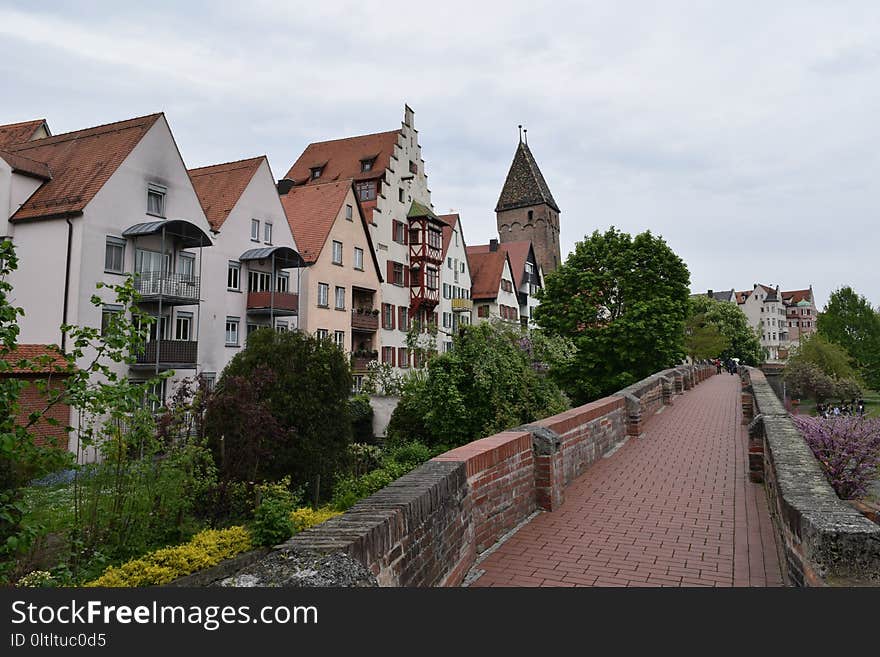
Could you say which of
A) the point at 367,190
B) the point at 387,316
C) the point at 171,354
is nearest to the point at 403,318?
the point at 387,316

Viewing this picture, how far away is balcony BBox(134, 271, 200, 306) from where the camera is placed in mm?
22359

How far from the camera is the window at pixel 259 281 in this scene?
93.2ft

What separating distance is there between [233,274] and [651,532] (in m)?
24.3

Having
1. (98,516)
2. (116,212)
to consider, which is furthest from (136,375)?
(98,516)

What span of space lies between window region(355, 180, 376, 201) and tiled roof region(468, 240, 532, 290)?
2060 centimetres

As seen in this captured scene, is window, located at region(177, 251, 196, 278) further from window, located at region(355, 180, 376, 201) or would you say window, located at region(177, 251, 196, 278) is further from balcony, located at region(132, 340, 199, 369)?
window, located at region(355, 180, 376, 201)

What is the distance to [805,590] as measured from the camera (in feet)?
10.7

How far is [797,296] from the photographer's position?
13638 centimetres

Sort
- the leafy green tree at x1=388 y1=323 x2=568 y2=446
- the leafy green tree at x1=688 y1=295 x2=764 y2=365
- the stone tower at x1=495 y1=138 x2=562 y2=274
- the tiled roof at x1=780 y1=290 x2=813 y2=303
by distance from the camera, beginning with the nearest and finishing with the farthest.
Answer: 1. the leafy green tree at x1=388 y1=323 x2=568 y2=446
2. the leafy green tree at x1=688 y1=295 x2=764 y2=365
3. the stone tower at x1=495 y1=138 x2=562 y2=274
4. the tiled roof at x1=780 y1=290 x2=813 y2=303

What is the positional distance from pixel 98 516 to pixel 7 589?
586 cm

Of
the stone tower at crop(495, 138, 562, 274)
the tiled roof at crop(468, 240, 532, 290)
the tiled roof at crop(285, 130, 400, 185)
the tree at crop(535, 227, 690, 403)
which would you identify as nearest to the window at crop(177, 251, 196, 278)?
the tiled roof at crop(285, 130, 400, 185)

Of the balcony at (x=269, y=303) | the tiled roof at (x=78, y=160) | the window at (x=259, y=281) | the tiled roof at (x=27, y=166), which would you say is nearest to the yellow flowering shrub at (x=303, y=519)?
the tiled roof at (x=78, y=160)

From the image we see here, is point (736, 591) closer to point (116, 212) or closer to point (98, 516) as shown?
point (98, 516)

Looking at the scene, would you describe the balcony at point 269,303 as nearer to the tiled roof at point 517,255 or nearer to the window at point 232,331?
the window at point 232,331
